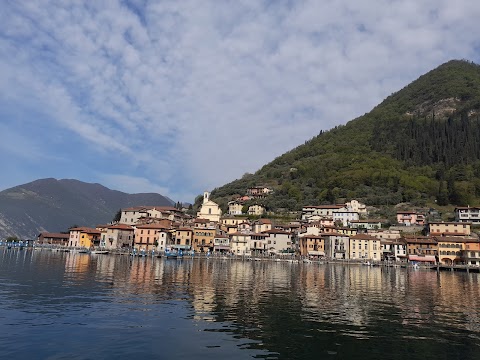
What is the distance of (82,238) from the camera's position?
117 metres

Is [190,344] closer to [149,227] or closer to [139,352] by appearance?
[139,352]

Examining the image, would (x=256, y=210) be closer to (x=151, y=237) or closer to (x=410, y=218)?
(x=151, y=237)

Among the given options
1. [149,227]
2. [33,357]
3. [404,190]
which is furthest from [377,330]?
[404,190]

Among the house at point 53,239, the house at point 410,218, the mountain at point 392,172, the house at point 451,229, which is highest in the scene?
the mountain at point 392,172

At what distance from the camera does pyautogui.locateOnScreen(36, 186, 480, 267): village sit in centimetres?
9481

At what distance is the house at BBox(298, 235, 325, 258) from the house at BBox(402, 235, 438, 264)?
21.1 meters

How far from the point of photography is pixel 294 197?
148125 millimetres

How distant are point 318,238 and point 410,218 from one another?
1312 inches

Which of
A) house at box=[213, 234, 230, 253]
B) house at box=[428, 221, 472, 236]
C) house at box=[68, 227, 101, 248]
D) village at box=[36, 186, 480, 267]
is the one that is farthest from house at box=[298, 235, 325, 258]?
house at box=[68, 227, 101, 248]

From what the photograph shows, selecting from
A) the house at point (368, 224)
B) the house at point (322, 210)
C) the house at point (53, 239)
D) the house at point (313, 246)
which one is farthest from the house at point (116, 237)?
the house at point (368, 224)

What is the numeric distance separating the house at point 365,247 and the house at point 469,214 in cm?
3168

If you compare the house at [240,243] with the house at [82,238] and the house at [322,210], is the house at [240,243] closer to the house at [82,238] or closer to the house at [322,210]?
the house at [322,210]

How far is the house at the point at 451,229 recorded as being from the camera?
103 m

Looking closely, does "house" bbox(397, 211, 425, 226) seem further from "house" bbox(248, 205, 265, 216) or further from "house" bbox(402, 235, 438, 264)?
"house" bbox(248, 205, 265, 216)
